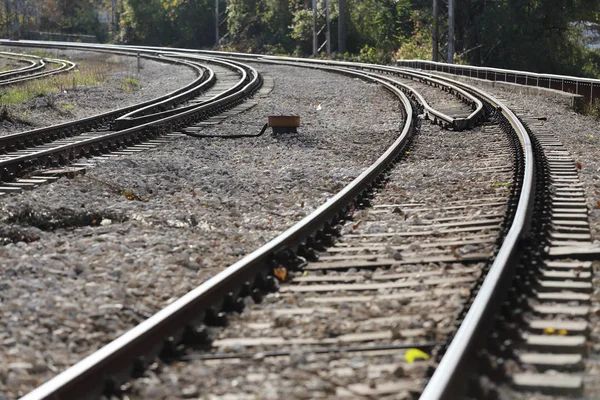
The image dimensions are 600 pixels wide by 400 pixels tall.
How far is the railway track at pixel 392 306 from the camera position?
3.98 meters

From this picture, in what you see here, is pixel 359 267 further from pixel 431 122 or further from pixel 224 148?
pixel 431 122

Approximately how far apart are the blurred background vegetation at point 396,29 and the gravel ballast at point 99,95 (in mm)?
15239

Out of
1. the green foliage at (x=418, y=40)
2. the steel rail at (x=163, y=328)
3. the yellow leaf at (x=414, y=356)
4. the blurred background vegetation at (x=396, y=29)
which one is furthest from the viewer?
the green foliage at (x=418, y=40)

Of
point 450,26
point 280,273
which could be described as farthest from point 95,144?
point 450,26

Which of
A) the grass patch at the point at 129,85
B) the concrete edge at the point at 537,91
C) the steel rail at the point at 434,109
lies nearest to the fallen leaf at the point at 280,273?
the steel rail at the point at 434,109

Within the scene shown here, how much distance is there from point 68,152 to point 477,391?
27.0 ft

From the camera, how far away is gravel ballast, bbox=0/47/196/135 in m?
16.8

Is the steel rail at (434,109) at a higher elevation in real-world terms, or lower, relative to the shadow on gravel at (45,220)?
lower

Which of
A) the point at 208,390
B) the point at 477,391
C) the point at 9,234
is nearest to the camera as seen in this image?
the point at 477,391

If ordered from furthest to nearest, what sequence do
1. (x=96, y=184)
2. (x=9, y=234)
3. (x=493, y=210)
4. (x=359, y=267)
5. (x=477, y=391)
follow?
(x=96, y=184) < (x=493, y=210) < (x=9, y=234) < (x=359, y=267) < (x=477, y=391)

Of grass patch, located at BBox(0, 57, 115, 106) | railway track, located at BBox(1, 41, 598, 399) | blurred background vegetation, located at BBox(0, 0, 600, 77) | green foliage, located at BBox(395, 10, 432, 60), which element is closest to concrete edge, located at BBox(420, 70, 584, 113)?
railway track, located at BBox(1, 41, 598, 399)

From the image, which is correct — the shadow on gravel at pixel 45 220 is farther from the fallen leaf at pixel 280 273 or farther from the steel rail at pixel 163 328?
the fallen leaf at pixel 280 273

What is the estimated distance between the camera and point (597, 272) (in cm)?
559

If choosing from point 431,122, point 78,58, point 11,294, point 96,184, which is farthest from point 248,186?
point 78,58
